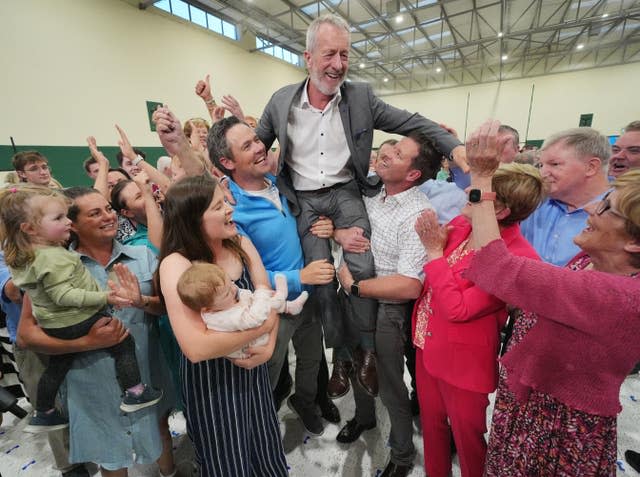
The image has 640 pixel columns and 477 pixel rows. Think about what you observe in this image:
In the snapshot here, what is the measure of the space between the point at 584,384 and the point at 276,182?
167cm

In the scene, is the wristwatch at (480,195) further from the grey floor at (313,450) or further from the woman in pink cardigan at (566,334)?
the grey floor at (313,450)

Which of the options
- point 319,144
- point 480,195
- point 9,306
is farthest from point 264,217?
point 9,306

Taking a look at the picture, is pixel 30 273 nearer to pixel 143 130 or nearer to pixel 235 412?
pixel 235 412

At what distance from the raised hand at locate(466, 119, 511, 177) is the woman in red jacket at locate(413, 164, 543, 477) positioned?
11 cm

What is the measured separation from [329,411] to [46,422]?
164 centimetres

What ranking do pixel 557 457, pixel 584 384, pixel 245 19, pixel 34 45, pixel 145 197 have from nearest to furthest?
pixel 584 384 → pixel 557 457 → pixel 145 197 → pixel 34 45 → pixel 245 19

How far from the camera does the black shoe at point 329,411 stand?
86.3 inches

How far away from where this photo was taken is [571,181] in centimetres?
166

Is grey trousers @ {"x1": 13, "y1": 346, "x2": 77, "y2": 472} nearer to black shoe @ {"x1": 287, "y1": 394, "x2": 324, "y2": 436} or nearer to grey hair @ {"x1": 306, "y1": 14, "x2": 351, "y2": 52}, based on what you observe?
black shoe @ {"x1": 287, "y1": 394, "x2": 324, "y2": 436}

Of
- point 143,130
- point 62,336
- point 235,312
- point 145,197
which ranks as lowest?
point 62,336

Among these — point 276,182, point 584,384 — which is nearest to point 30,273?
point 276,182

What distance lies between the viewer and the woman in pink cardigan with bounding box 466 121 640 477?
2.84 ft

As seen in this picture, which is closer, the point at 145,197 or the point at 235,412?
the point at 235,412

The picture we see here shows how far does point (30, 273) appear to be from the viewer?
50.1 inches
